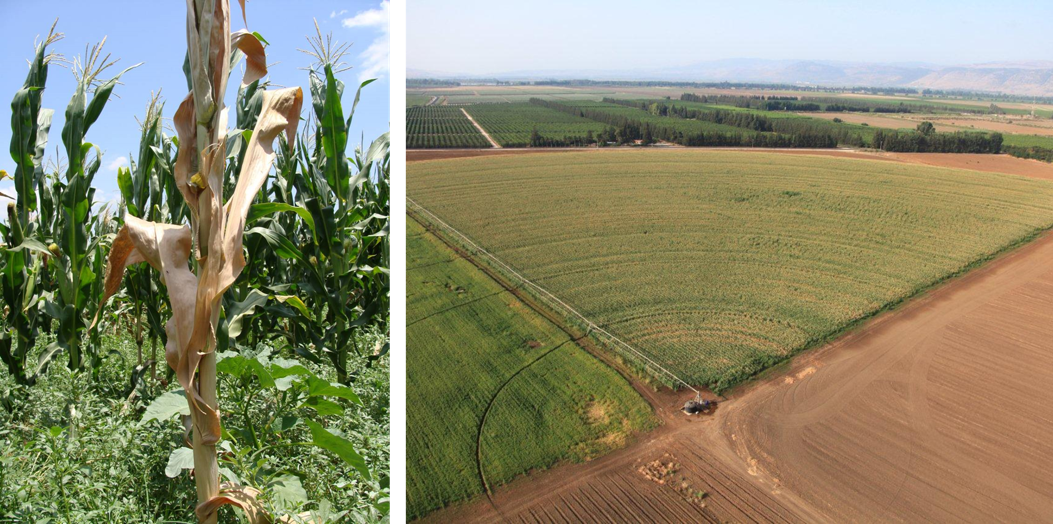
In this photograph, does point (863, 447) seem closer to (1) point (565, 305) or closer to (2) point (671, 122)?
(1) point (565, 305)

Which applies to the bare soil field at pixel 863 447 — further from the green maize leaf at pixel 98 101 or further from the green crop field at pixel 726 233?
the green maize leaf at pixel 98 101

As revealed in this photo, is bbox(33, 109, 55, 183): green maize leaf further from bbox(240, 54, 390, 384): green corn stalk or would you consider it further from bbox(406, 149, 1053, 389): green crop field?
bbox(406, 149, 1053, 389): green crop field

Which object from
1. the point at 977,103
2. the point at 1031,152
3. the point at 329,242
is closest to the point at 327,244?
the point at 329,242

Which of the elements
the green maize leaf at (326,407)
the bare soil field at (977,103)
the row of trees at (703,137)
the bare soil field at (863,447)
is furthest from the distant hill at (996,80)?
the green maize leaf at (326,407)

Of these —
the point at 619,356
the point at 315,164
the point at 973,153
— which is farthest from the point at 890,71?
the point at 315,164

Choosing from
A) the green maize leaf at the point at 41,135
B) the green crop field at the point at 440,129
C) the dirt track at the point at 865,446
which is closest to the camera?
the green maize leaf at the point at 41,135
